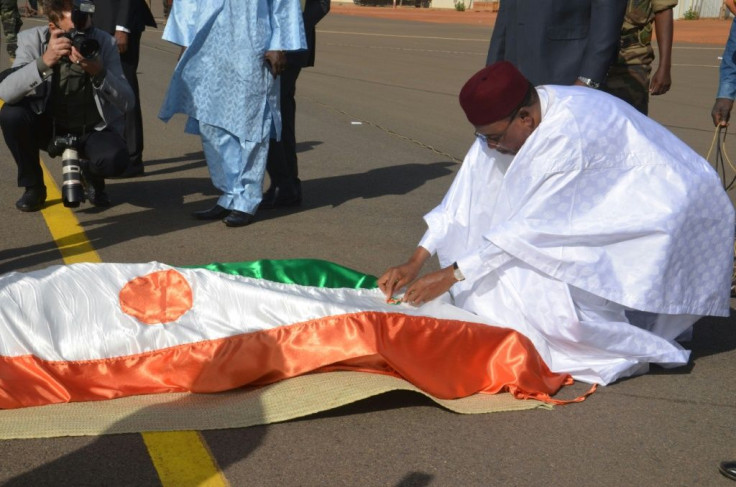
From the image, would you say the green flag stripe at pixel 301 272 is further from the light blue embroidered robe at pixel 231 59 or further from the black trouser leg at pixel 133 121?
the black trouser leg at pixel 133 121

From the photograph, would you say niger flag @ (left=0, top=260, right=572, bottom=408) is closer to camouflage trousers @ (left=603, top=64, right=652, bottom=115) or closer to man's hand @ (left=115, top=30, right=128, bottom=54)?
camouflage trousers @ (left=603, top=64, right=652, bottom=115)

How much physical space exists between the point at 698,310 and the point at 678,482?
1034mm

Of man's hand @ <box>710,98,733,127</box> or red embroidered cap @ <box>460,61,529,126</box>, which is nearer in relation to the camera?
red embroidered cap @ <box>460,61,529,126</box>

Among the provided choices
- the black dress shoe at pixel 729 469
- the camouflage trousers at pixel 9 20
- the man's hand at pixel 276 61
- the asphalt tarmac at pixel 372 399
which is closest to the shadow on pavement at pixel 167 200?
the asphalt tarmac at pixel 372 399

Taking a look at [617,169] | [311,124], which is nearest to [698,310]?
[617,169]

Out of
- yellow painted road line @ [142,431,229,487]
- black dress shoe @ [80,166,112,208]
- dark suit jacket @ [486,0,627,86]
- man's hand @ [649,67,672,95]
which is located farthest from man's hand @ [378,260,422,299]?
black dress shoe @ [80,166,112,208]

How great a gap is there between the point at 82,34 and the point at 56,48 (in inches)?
6.7

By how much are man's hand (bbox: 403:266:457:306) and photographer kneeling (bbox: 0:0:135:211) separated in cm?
276

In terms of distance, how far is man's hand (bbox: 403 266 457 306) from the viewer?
3895 millimetres

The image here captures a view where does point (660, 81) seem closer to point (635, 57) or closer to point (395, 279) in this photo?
point (635, 57)

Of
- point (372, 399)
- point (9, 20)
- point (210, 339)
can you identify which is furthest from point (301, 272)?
point (9, 20)

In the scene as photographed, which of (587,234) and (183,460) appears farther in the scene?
(587,234)

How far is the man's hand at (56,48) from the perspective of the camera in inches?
227

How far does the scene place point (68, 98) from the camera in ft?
20.0
